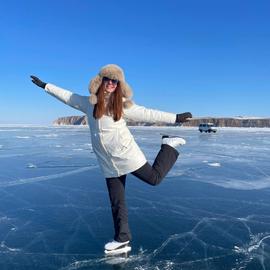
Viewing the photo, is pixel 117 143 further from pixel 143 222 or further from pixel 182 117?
pixel 143 222

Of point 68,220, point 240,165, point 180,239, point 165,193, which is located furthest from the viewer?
point 240,165

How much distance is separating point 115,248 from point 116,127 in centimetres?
99

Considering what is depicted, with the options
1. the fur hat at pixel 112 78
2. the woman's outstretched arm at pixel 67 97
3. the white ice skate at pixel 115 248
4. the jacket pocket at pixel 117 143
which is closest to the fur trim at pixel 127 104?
the fur hat at pixel 112 78

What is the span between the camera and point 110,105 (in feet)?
9.76

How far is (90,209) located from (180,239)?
54.2 inches

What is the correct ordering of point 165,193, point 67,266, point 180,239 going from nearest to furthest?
point 67,266
point 180,239
point 165,193

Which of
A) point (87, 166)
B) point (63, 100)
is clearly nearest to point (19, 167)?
point (87, 166)

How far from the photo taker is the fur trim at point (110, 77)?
2953 millimetres

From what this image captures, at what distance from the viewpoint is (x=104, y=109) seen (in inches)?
117

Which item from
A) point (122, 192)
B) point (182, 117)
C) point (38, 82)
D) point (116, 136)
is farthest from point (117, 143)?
point (38, 82)

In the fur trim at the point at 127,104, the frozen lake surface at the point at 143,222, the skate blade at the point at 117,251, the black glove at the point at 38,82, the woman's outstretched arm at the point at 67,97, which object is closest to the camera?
the frozen lake surface at the point at 143,222

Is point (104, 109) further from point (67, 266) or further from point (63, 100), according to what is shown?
point (67, 266)

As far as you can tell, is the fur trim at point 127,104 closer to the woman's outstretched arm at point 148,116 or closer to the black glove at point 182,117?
the woman's outstretched arm at point 148,116

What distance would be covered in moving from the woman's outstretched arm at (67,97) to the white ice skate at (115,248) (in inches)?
45.9
